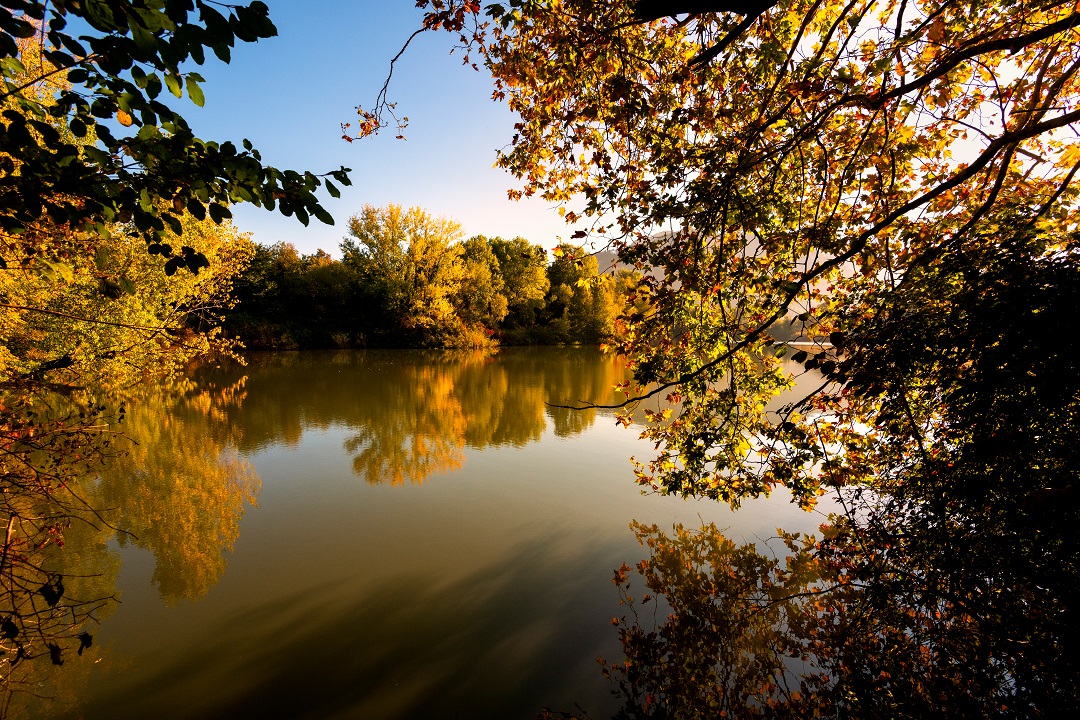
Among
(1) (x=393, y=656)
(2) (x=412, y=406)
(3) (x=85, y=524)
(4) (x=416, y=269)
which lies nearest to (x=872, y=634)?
(1) (x=393, y=656)

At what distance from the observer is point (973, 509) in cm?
266

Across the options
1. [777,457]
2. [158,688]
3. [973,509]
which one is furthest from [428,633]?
[973,509]

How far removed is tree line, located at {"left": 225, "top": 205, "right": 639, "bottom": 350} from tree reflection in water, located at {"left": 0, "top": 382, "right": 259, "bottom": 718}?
2072 centimetres

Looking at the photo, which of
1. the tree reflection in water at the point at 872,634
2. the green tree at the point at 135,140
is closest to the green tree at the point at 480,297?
the tree reflection in water at the point at 872,634

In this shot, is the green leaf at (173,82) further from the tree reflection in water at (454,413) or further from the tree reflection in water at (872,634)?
the tree reflection in water at (454,413)

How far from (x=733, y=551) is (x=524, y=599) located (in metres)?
2.41

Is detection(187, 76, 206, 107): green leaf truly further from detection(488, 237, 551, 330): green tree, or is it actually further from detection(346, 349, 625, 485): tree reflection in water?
detection(488, 237, 551, 330): green tree

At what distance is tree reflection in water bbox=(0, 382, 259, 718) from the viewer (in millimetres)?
2775

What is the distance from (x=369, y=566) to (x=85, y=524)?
3.39 metres

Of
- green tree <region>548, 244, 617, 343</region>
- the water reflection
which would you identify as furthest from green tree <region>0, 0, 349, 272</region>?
green tree <region>548, 244, 617, 343</region>

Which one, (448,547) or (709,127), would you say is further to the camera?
(448,547)

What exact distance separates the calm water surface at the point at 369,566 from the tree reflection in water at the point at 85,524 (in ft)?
0.18

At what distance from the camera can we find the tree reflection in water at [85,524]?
109 inches

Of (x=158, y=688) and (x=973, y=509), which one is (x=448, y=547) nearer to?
(x=158, y=688)
